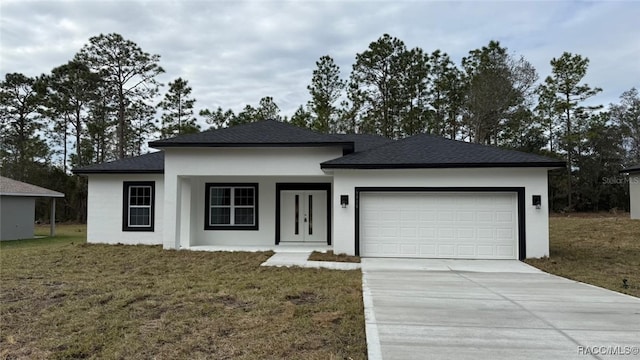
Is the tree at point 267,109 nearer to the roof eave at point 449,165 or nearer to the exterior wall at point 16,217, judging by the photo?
the exterior wall at point 16,217

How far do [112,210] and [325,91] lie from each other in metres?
19.1

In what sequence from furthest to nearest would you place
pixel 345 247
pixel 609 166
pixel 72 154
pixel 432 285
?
1. pixel 72 154
2. pixel 609 166
3. pixel 345 247
4. pixel 432 285

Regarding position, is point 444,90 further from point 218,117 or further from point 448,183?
point 448,183

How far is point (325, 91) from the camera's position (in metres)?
30.7

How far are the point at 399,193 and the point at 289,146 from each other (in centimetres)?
356

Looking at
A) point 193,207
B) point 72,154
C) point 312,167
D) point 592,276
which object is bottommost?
point 592,276

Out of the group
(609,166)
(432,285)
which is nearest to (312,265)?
(432,285)

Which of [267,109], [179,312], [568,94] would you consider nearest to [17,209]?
[179,312]

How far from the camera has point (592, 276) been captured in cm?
922

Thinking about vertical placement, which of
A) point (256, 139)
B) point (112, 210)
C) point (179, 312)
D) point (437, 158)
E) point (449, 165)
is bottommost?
point (179, 312)

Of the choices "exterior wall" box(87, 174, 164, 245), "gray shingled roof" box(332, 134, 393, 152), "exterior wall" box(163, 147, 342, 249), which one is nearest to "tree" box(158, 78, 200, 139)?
"exterior wall" box(87, 174, 164, 245)

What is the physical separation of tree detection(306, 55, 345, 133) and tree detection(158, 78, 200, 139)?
10641 millimetres

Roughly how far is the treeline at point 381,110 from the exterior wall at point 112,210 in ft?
58.3

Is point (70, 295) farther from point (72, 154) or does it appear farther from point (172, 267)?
point (72, 154)
